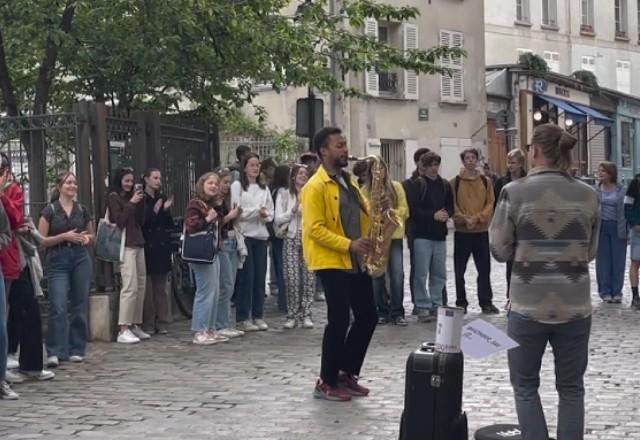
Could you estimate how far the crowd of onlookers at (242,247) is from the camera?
11086 mm

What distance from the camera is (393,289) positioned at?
13.6 m

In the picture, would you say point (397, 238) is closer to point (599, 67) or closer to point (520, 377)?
point (520, 377)

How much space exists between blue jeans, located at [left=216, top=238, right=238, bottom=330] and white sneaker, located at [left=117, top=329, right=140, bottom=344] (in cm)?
89

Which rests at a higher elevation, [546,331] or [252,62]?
[252,62]

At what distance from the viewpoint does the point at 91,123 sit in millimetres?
12906

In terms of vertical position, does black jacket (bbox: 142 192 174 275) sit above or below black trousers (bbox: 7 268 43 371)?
above

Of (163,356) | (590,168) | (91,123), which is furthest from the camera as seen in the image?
(590,168)

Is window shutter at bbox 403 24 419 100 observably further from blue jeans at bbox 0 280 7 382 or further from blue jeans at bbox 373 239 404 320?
blue jeans at bbox 0 280 7 382

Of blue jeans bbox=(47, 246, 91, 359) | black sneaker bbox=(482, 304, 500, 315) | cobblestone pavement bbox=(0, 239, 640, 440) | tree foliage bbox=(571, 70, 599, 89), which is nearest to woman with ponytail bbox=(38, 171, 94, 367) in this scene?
blue jeans bbox=(47, 246, 91, 359)

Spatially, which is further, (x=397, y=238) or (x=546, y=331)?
(x=397, y=238)

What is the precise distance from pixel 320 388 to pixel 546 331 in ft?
9.31

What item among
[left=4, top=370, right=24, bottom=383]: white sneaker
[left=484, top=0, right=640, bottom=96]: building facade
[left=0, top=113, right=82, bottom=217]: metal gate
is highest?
[left=484, top=0, right=640, bottom=96]: building facade

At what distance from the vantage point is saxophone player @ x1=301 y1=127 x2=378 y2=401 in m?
9.00

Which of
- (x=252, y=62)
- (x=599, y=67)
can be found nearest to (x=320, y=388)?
(x=252, y=62)
